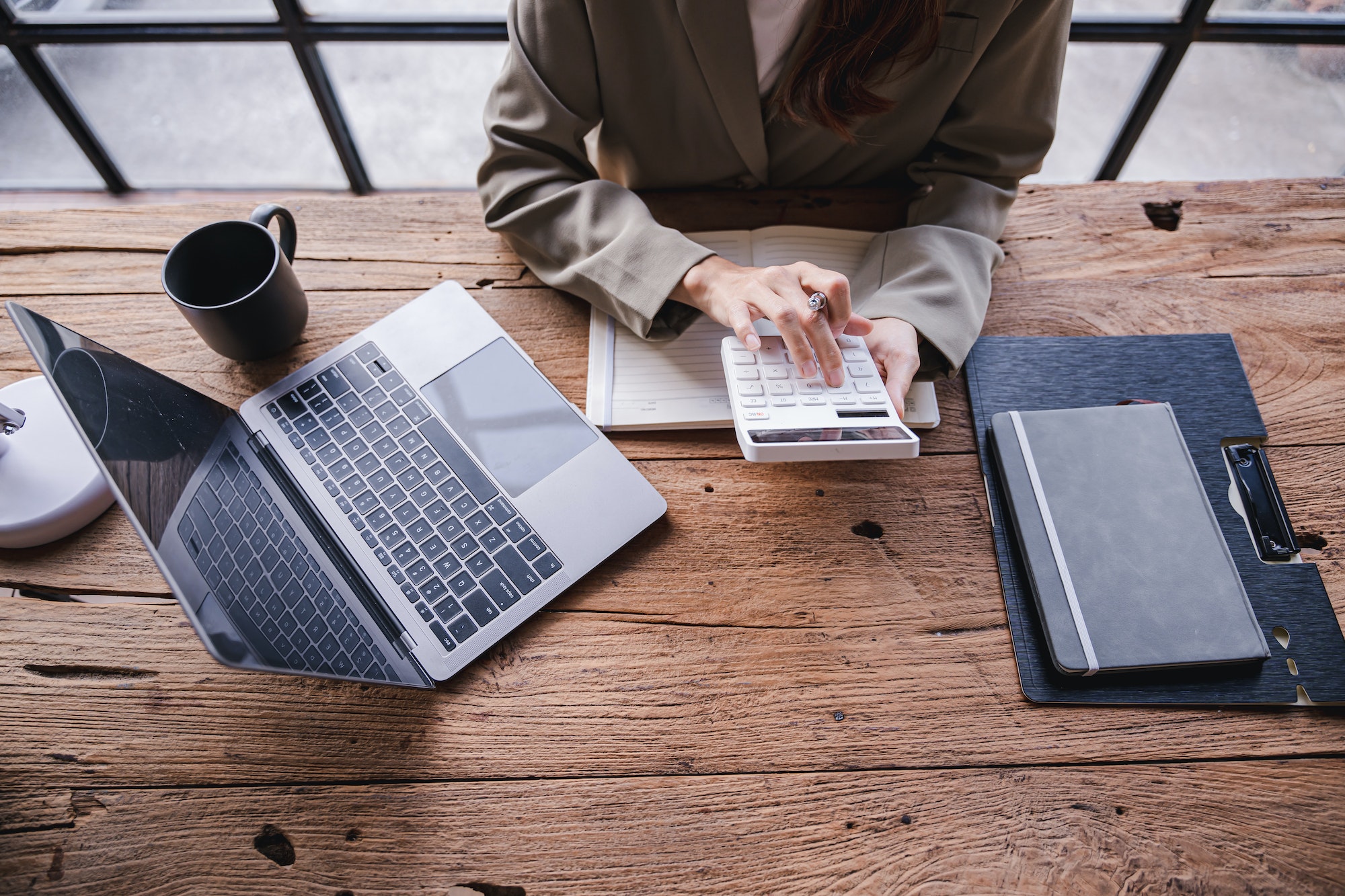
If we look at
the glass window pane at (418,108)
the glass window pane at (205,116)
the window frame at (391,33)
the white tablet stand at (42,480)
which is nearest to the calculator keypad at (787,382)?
the white tablet stand at (42,480)

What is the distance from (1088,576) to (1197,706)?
0.44ft

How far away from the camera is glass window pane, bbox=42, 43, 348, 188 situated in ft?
4.89

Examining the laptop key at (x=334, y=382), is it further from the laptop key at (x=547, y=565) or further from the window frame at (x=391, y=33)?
the window frame at (x=391, y=33)

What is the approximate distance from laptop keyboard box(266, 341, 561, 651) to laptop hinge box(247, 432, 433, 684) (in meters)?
0.02

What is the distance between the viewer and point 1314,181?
87 cm

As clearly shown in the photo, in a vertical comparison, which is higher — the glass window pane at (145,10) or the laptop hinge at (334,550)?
the glass window pane at (145,10)

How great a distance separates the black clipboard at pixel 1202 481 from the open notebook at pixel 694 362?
0.31ft

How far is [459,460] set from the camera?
66 centimetres

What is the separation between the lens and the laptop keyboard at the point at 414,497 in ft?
2.00

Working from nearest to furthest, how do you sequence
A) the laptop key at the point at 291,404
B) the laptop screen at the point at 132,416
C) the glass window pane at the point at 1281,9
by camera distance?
the laptop screen at the point at 132,416
the laptop key at the point at 291,404
the glass window pane at the point at 1281,9

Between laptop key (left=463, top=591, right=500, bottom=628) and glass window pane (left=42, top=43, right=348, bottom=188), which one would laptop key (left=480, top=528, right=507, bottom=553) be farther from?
glass window pane (left=42, top=43, right=348, bottom=188)

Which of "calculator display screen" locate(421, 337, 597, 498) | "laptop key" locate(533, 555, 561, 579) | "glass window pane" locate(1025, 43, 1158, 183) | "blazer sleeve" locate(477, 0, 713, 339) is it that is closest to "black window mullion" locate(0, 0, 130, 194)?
"blazer sleeve" locate(477, 0, 713, 339)

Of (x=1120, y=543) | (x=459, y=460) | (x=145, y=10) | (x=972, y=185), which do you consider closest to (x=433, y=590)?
(x=459, y=460)

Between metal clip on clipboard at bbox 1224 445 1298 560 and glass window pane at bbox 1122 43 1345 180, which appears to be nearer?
metal clip on clipboard at bbox 1224 445 1298 560
